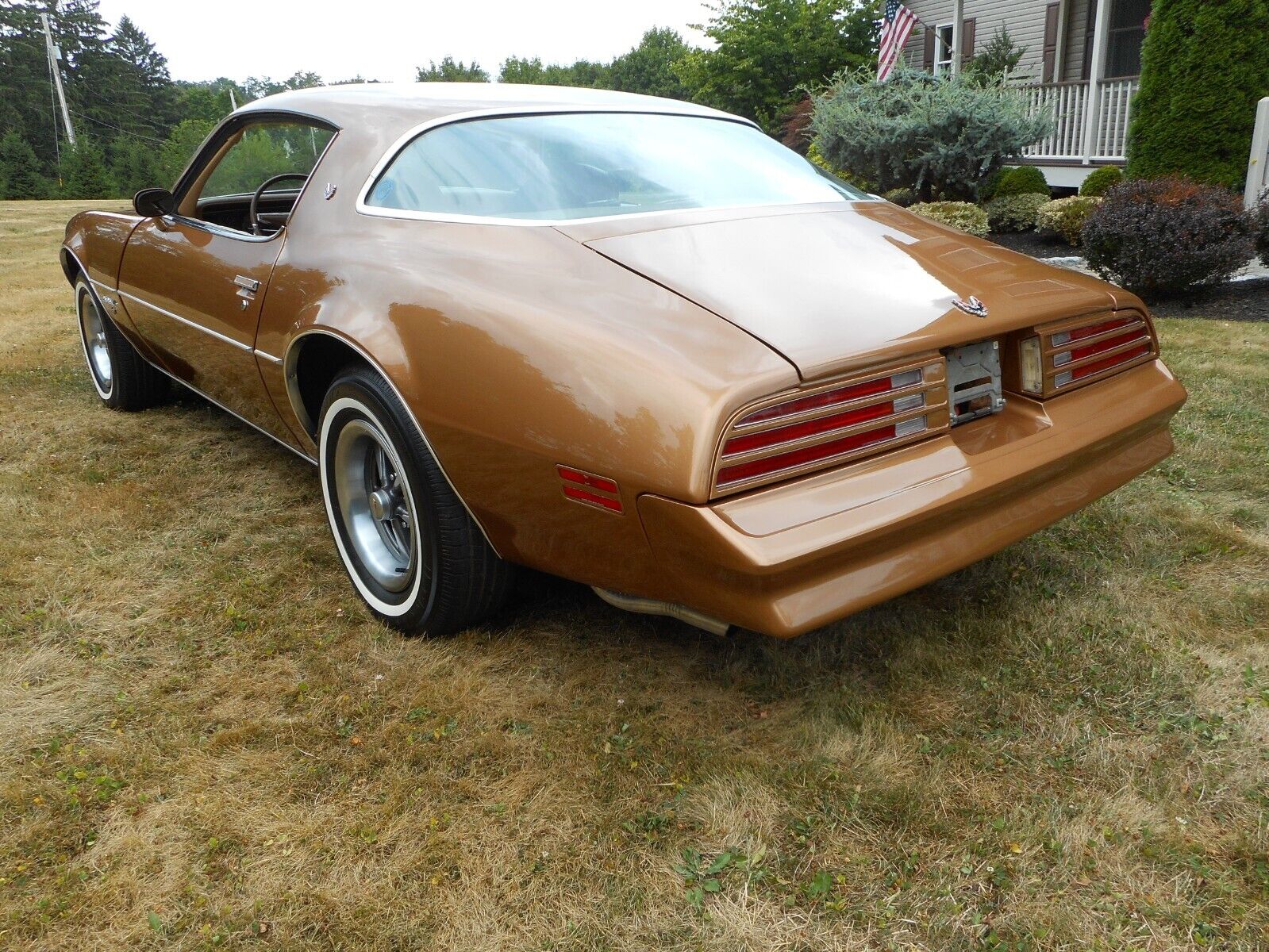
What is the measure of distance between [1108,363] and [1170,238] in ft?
14.6

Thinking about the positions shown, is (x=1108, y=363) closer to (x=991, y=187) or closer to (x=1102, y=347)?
(x=1102, y=347)

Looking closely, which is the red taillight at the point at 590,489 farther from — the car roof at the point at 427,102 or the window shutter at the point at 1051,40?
the window shutter at the point at 1051,40

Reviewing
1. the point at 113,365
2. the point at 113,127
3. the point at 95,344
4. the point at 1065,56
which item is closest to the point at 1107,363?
the point at 113,365

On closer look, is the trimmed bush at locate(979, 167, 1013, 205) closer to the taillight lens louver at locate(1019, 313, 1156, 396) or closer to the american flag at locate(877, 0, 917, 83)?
the american flag at locate(877, 0, 917, 83)

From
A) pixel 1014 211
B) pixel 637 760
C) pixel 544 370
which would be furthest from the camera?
pixel 1014 211

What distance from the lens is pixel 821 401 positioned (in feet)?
6.23

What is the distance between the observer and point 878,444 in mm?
1983

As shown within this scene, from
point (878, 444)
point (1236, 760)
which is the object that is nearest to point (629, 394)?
point (878, 444)

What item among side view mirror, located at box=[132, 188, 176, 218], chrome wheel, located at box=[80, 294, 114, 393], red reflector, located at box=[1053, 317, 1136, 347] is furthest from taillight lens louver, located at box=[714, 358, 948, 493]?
chrome wheel, located at box=[80, 294, 114, 393]

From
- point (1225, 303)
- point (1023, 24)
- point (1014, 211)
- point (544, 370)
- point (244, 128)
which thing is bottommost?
point (1225, 303)

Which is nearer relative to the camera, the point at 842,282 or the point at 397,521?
the point at 842,282

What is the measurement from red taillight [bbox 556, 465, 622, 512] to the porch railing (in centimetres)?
1145

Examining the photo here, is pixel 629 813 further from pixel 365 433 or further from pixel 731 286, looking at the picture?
pixel 365 433

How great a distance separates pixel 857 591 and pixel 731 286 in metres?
0.69
